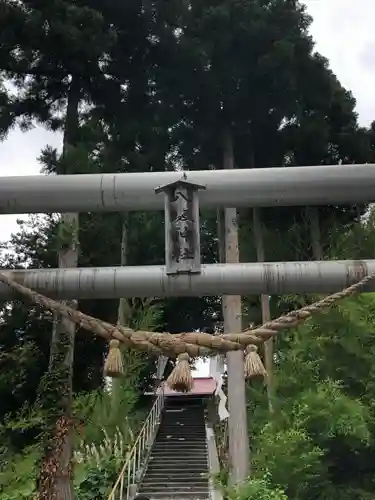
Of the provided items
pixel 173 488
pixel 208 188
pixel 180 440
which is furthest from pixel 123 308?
pixel 208 188

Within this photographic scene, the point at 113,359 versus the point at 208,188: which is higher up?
the point at 208,188

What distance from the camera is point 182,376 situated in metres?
3.01

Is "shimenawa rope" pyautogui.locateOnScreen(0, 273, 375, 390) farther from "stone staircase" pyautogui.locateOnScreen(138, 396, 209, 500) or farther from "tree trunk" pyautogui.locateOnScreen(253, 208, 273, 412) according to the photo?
"stone staircase" pyautogui.locateOnScreen(138, 396, 209, 500)

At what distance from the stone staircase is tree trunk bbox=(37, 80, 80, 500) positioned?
12.8ft

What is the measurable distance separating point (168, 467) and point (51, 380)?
6924mm

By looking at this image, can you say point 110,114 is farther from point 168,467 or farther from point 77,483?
point 168,467

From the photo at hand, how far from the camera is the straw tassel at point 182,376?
9.88ft

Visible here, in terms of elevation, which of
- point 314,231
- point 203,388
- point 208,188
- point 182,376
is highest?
point 314,231

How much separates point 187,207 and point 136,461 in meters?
9.10

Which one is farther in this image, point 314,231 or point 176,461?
→ point 314,231

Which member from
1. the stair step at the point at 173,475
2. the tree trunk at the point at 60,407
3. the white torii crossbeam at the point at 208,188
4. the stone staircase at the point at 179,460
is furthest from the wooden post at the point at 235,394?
the white torii crossbeam at the point at 208,188

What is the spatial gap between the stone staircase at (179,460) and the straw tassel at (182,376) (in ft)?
26.3

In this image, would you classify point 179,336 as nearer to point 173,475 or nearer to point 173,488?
point 173,488

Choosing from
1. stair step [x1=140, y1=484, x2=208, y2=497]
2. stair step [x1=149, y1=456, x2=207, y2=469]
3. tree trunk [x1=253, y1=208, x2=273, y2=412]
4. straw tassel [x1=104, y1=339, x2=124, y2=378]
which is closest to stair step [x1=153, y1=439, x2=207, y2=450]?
stair step [x1=149, y1=456, x2=207, y2=469]
